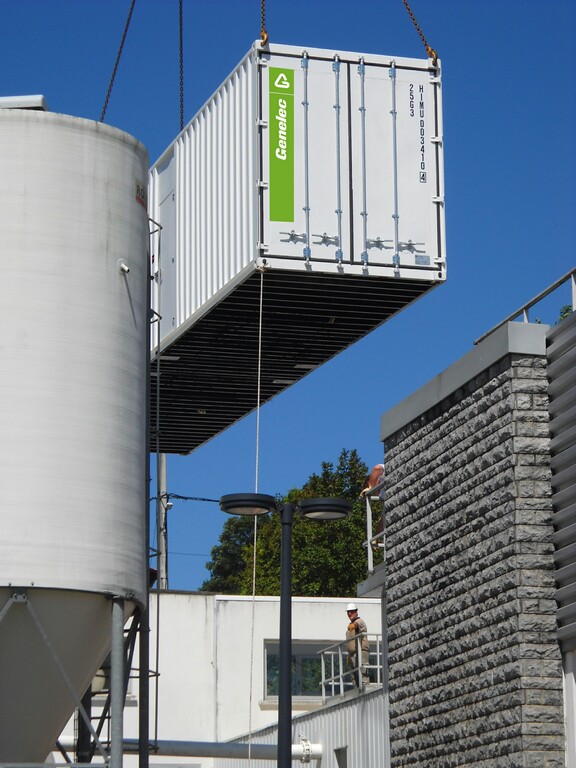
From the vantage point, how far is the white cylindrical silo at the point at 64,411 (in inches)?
503

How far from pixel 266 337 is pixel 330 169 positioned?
323 centimetres

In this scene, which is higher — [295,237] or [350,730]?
[295,237]

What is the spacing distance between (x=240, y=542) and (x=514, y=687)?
65217mm

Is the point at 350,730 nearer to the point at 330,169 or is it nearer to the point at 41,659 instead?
the point at 330,169

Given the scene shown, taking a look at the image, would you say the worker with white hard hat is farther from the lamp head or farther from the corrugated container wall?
the lamp head

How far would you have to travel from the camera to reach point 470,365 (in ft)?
55.7

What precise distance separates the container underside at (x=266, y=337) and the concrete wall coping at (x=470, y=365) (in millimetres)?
2101

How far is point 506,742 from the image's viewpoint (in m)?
15.5

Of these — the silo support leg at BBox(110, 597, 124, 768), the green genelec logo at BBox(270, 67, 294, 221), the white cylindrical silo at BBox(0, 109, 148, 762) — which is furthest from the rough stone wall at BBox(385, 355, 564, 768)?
the silo support leg at BBox(110, 597, 124, 768)

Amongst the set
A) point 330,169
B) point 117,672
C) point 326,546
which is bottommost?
point 117,672

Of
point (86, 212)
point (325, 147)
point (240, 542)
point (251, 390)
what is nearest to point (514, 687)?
point (86, 212)

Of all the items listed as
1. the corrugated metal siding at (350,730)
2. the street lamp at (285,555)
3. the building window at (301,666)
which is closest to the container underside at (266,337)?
the corrugated metal siding at (350,730)

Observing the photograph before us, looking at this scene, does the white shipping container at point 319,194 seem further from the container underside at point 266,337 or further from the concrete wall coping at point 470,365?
the concrete wall coping at point 470,365

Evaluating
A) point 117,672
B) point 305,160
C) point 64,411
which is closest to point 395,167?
point 305,160
